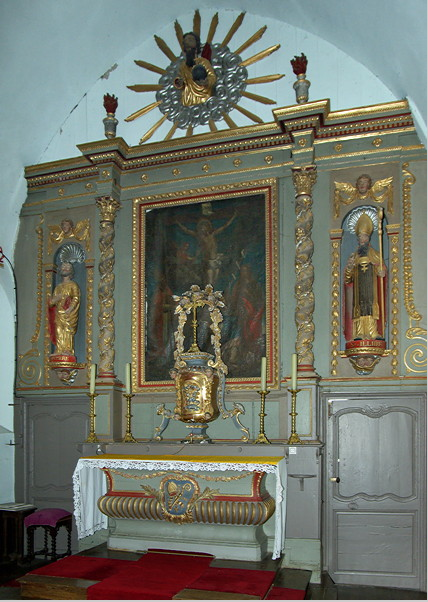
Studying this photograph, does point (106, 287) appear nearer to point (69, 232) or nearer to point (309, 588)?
point (69, 232)

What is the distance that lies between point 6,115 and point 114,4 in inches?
76.0

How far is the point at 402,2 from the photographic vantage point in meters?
5.18

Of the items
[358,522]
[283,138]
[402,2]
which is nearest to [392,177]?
[283,138]

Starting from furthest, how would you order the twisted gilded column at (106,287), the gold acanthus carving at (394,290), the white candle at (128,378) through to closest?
the twisted gilded column at (106,287)
the white candle at (128,378)
the gold acanthus carving at (394,290)

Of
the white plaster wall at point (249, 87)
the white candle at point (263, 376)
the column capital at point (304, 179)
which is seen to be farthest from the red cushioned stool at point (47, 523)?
the white plaster wall at point (249, 87)

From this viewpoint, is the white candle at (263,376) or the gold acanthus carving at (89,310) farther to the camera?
the gold acanthus carving at (89,310)

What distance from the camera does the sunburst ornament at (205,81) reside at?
765 cm

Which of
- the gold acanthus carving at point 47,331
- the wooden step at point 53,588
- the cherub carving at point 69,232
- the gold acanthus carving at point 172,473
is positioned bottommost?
the wooden step at point 53,588

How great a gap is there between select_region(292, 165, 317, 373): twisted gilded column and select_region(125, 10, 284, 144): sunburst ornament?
1215mm

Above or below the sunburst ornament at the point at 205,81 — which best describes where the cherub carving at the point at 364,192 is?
below

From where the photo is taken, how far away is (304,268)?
6738 millimetres

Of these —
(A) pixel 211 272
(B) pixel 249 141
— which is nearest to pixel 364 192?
(B) pixel 249 141

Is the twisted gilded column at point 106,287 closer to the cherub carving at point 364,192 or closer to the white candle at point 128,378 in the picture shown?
the white candle at point 128,378

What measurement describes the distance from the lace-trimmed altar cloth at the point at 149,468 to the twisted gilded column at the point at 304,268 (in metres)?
1.20
